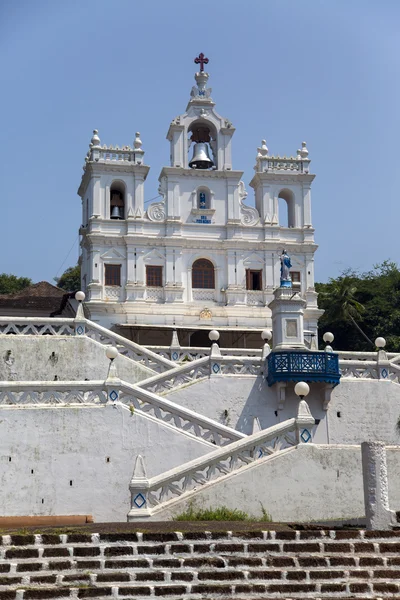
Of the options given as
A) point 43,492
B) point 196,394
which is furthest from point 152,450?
point 196,394

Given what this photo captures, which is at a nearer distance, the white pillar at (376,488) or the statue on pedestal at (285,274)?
the white pillar at (376,488)

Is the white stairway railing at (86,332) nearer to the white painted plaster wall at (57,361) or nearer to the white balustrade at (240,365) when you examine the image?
the white painted plaster wall at (57,361)

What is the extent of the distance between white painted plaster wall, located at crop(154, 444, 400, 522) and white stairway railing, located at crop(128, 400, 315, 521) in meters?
0.28

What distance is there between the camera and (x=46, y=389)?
83.4 ft

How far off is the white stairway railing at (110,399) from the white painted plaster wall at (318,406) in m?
4.41

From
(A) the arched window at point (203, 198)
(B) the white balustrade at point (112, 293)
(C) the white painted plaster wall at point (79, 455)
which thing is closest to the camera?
(C) the white painted plaster wall at point (79, 455)

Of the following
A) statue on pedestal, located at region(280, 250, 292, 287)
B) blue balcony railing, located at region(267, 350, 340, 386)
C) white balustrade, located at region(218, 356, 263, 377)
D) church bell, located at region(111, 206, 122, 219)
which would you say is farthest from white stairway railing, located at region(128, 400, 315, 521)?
church bell, located at region(111, 206, 122, 219)

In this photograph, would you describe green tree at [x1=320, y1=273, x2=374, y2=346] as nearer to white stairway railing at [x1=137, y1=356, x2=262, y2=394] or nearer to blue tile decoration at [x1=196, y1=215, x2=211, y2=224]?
blue tile decoration at [x1=196, y1=215, x2=211, y2=224]

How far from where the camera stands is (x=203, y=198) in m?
46.0

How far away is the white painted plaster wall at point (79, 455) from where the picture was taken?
24234mm

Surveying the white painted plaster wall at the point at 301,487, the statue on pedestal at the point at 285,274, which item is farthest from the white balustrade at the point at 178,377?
the white painted plaster wall at the point at 301,487

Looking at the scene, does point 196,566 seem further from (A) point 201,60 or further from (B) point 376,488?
(A) point 201,60

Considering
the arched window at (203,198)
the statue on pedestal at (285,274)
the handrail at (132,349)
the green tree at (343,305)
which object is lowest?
the handrail at (132,349)

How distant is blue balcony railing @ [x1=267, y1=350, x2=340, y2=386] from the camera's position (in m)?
31.0
